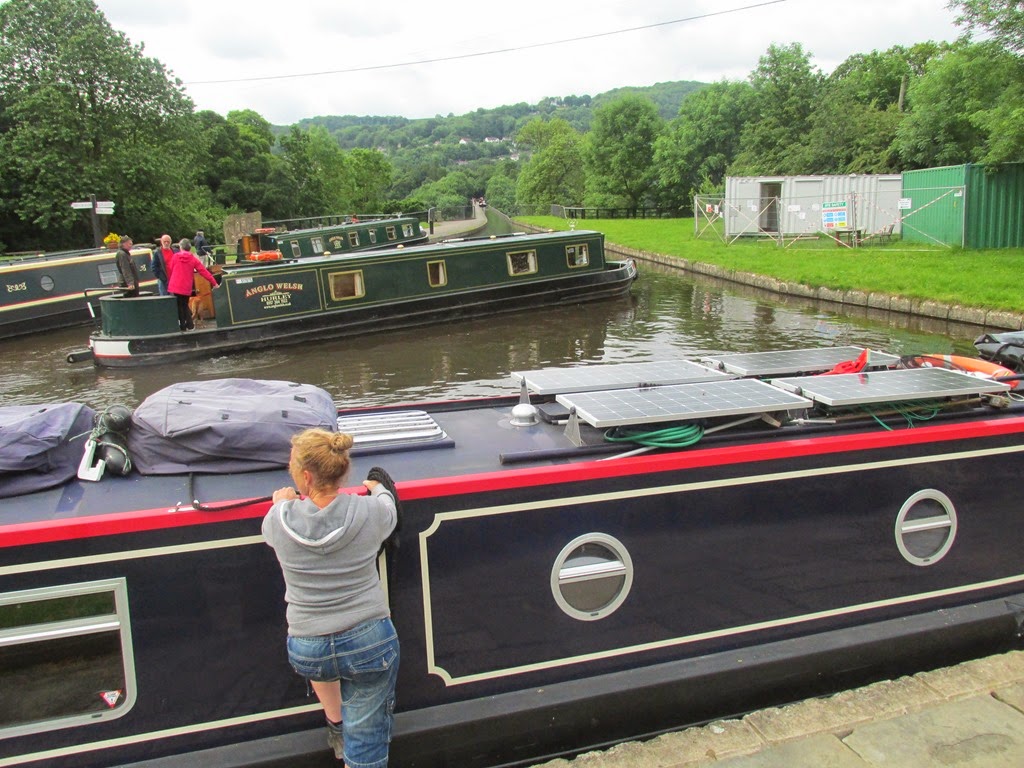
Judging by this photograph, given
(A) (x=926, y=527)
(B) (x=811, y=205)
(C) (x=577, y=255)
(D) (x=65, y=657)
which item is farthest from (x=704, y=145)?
(D) (x=65, y=657)

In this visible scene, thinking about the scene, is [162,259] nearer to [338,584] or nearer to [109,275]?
[109,275]

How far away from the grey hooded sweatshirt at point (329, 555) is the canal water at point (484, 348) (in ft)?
27.6

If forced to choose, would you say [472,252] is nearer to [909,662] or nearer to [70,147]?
[909,662]

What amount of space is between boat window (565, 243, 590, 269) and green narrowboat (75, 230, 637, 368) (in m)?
0.02

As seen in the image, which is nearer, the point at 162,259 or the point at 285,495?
the point at 285,495

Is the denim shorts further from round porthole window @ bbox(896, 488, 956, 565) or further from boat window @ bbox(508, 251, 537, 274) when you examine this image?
boat window @ bbox(508, 251, 537, 274)

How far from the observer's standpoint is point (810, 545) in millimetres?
3756

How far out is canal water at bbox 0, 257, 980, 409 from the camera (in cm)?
1211

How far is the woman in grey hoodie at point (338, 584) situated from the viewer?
250cm

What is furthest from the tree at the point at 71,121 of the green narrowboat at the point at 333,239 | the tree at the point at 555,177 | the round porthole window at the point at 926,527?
the tree at the point at 555,177

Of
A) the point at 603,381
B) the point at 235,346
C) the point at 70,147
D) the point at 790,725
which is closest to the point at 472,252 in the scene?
the point at 235,346

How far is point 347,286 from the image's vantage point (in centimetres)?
1581

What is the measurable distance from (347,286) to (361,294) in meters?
0.32

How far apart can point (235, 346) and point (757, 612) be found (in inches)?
486
